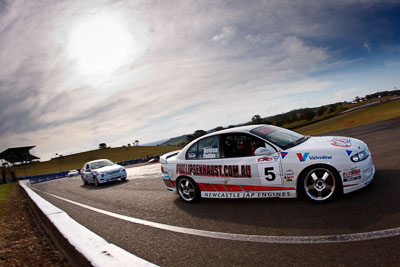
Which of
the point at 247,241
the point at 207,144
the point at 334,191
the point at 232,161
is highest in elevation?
the point at 207,144

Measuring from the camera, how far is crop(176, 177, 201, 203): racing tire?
619 cm

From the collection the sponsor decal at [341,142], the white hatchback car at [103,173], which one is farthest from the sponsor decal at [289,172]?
the white hatchback car at [103,173]

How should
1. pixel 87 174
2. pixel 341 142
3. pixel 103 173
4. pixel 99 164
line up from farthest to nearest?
pixel 99 164
pixel 87 174
pixel 103 173
pixel 341 142

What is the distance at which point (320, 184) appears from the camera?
456 centimetres

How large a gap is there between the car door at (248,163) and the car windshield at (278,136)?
0.64 feet

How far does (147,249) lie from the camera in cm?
376

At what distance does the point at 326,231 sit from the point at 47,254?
425 centimetres

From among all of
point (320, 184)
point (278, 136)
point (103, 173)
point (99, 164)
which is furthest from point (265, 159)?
point (99, 164)

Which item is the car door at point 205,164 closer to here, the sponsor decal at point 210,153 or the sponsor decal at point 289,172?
the sponsor decal at point 210,153

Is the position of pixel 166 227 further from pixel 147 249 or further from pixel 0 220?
pixel 0 220

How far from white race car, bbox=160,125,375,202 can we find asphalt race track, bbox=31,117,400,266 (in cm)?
29

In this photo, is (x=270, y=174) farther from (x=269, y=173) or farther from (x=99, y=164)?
(x=99, y=164)

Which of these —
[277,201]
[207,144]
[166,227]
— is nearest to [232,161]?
[207,144]

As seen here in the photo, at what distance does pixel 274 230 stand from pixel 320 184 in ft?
4.68
